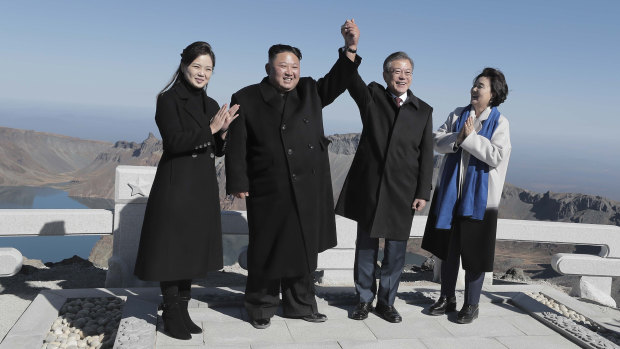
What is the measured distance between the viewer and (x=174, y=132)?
351cm

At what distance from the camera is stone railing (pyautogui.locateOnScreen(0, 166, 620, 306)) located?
5379 millimetres

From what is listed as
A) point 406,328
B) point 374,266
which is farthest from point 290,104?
point 406,328

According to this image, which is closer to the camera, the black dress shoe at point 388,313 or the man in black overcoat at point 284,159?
the man in black overcoat at point 284,159

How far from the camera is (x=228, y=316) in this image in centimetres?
424

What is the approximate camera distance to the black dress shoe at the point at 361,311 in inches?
169

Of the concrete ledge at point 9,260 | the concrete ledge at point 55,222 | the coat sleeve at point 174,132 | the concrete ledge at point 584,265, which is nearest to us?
the coat sleeve at point 174,132

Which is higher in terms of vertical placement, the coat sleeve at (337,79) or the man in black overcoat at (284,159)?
the coat sleeve at (337,79)

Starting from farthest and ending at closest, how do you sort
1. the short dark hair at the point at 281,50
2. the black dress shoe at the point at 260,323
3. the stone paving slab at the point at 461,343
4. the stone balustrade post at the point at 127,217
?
the stone balustrade post at the point at 127,217
the black dress shoe at the point at 260,323
the stone paving slab at the point at 461,343
the short dark hair at the point at 281,50

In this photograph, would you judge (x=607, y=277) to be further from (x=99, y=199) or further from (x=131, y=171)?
(x=99, y=199)

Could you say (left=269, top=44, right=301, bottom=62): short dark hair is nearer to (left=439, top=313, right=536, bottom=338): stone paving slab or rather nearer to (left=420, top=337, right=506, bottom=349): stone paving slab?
(left=420, top=337, right=506, bottom=349): stone paving slab

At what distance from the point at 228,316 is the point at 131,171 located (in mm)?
1911

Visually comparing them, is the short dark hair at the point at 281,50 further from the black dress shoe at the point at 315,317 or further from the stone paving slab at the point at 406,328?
the stone paving slab at the point at 406,328

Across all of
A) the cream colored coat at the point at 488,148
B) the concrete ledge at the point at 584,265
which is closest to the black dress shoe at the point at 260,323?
the cream colored coat at the point at 488,148

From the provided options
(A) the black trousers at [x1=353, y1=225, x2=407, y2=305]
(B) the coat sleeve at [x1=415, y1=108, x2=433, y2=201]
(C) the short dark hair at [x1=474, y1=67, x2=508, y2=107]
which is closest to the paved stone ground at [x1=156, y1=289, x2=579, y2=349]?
(A) the black trousers at [x1=353, y1=225, x2=407, y2=305]
